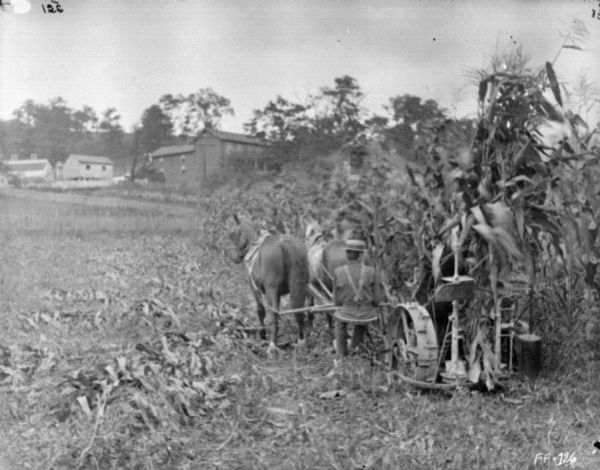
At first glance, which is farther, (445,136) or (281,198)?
(281,198)

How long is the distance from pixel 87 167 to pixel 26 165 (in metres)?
1.45

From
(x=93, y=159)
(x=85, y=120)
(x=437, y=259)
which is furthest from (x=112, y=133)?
(x=437, y=259)

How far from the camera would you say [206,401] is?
473 centimetres

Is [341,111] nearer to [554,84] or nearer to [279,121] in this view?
[279,121]

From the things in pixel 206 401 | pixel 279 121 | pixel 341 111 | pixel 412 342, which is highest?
pixel 341 111

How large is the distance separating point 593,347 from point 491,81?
126 inches

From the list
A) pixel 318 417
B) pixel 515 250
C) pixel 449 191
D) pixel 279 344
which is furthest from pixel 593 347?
pixel 279 344

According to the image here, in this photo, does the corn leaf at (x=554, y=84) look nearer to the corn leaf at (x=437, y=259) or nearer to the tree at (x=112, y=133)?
the corn leaf at (x=437, y=259)

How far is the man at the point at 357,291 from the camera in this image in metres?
5.60

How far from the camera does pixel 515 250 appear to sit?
4234 millimetres

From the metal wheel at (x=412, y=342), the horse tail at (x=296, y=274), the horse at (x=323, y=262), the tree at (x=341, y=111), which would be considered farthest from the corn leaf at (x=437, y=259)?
the horse tail at (x=296, y=274)

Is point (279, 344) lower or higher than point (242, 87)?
lower

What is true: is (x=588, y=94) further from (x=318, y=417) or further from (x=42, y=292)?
(x=42, y=292)

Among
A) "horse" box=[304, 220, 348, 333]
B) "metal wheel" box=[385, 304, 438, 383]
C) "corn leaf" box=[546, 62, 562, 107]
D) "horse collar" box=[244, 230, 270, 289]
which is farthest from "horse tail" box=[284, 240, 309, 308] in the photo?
"corn leaf" box=[546, 62, 562, 107]
